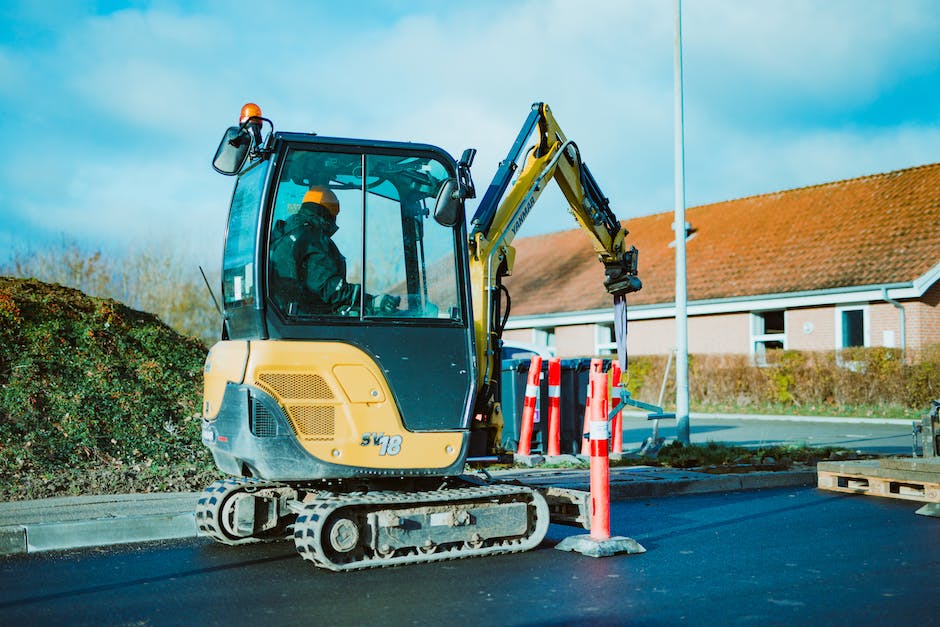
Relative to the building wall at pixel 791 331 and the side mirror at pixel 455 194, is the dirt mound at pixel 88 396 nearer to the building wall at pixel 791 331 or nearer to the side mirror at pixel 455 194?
the side mirror at pixel 455 194

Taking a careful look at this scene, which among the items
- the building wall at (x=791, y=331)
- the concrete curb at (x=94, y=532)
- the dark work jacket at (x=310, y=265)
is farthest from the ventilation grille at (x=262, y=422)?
the building wall at (x=791, y=331)

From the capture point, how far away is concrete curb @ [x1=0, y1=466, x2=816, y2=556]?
24.1ft

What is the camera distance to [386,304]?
6.59m

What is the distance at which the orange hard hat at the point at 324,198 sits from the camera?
6.54 metres

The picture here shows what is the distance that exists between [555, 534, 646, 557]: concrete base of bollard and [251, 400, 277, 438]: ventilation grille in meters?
2.29

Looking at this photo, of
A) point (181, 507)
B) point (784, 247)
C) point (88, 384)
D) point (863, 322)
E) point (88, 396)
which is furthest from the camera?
point (784, 247)

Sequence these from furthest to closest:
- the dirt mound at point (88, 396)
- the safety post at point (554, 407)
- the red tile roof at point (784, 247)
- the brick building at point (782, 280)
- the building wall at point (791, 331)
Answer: the red tile roof at point (784, 247), the brick building at point (782, 280), the building wall at point (791, 331), the safety post at point (554, 407), the dirt mound at point (88, 396)

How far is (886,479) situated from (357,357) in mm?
6074

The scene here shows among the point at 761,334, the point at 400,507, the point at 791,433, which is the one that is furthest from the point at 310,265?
the point at 761,334

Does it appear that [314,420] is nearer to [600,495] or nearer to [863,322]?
[600,495]

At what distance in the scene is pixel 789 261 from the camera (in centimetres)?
2741

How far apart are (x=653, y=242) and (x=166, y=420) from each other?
25.0 m

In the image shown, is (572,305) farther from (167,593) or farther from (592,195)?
(167,593)

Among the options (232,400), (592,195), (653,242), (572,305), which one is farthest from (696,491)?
(653,242)
